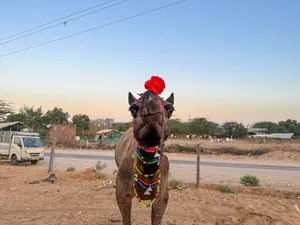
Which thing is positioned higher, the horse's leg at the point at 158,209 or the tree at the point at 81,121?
the tree at the point at 81,121

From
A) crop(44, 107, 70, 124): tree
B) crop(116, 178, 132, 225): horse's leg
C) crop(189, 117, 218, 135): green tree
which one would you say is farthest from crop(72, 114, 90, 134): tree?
crop(116, 178, 132, 225): horse's leg

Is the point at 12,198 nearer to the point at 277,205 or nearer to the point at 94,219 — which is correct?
the point at 94,219

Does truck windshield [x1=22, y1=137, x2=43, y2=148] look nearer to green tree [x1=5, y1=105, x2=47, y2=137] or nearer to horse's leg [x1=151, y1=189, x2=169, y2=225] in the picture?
horse's leg [x1=151, y1=189, x2=169, y2=225]

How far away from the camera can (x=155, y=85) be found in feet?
10.3

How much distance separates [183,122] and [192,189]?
52.3 metres

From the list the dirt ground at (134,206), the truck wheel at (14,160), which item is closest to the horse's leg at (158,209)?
the dirt ground at (134,206)

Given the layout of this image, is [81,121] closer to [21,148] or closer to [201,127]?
[201,127]

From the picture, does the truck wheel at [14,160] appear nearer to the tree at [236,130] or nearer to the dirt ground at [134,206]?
the dirt ground at [134,206]

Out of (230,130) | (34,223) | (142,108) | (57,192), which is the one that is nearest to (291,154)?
(57,192)

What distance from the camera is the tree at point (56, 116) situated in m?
55.4

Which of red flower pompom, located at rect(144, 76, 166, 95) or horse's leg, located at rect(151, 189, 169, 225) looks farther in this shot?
horse's leg, located at rect(151, 189, 169, 225)

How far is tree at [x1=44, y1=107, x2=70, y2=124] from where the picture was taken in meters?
55.4

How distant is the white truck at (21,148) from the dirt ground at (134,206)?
797cm

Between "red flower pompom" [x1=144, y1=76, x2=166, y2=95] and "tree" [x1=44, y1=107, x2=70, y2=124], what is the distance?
55.2 meters
